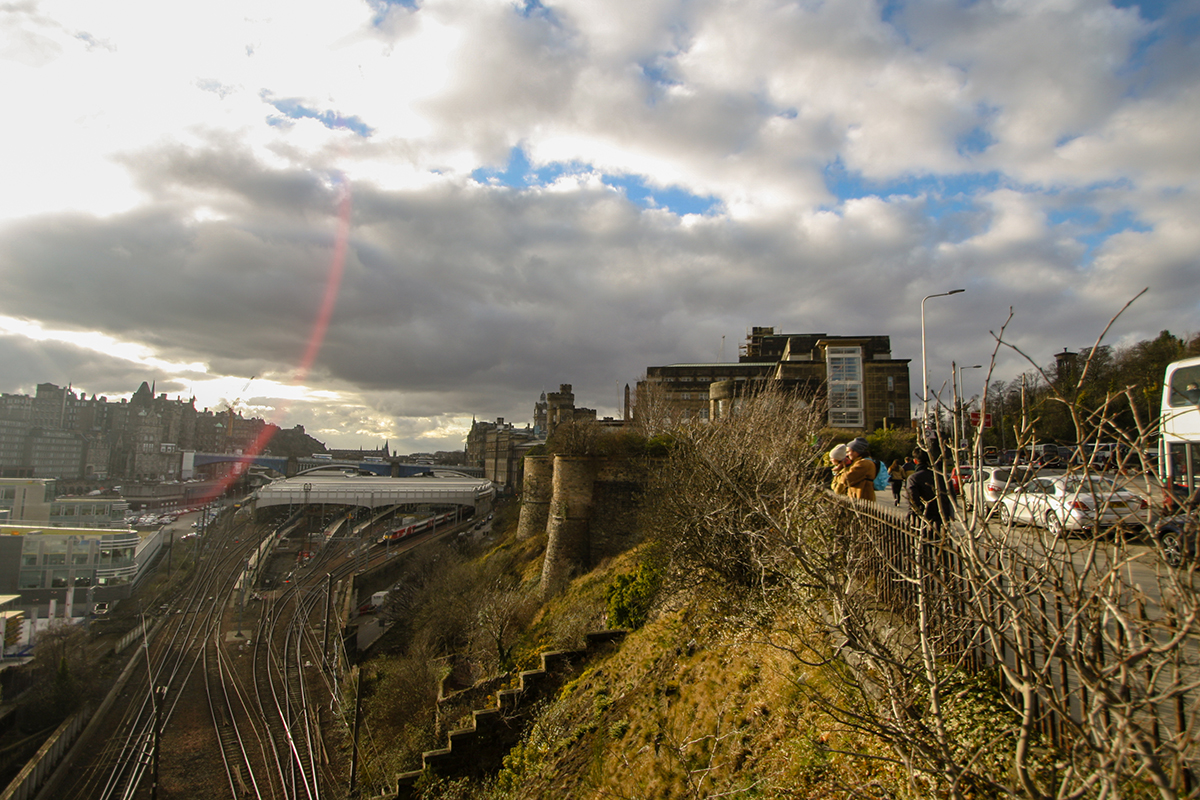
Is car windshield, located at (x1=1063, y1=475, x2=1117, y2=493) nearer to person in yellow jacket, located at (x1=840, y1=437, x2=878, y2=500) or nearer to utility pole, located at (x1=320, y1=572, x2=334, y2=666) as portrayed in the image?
person in yellow jacket, located at (x1=840, y1=437, x2=878, y2=500)

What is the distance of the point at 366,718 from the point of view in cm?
2525

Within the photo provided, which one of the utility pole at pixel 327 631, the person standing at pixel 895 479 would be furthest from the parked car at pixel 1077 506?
the utility pole at pixel 327 631

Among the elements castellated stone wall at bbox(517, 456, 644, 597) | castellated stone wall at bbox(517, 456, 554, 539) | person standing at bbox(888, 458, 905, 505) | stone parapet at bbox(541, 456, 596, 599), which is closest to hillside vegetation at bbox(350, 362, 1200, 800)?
castellated stone wall at bbox(517, 456, 644, 597)

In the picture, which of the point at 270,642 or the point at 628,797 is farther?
the point at 270,642

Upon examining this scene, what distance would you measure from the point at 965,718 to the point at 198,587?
2338 inches

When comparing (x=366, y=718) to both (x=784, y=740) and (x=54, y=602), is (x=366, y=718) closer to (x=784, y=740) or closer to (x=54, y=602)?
(x=784, y=740)

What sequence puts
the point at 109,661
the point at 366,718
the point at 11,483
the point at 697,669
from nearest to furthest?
the point at 697,669 → the point at 366,718 → the point at 109,661 → the point at 11,483

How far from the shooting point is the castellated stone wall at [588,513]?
1000 inches

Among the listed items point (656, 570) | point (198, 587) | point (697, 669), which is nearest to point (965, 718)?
point (697, 669)

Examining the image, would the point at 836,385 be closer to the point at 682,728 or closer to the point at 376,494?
the point at 682,728

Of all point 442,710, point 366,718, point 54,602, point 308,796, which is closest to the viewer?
point 442,710

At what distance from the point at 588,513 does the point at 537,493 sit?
576 cm

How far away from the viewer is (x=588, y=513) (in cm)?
2588

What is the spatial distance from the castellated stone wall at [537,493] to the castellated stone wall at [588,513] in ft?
13.8
